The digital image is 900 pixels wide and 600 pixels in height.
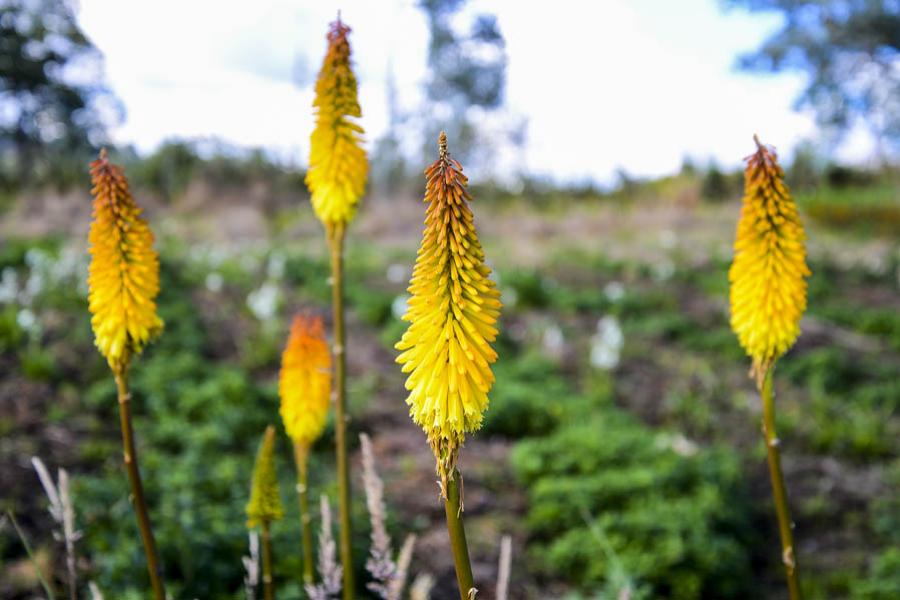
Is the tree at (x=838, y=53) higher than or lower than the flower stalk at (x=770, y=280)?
higher

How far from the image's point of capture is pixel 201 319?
8.71 meters

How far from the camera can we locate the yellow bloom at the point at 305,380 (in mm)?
2553

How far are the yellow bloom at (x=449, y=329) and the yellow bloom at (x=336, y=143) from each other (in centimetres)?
113

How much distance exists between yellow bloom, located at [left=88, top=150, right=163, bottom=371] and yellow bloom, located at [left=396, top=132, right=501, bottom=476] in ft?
3.26

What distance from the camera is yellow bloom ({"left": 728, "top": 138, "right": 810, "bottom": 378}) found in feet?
6.99

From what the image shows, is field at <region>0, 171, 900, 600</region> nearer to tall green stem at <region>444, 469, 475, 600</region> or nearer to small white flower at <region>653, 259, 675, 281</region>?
small white flower at <region>653, 259, 675, 281</region>

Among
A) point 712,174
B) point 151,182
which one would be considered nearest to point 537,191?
point 712,174

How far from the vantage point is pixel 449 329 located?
56.5 inches

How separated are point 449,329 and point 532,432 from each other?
5486 mm

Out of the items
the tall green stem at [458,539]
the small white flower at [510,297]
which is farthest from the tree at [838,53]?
the tall green stem at [458,539]

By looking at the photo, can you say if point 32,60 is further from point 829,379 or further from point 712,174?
point 829,379

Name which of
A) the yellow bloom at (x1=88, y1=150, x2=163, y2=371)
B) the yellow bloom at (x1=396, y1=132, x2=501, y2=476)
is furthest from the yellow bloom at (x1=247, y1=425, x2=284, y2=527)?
the yellow bloom at (x1=396, y1=132, x2=501, y2=476)

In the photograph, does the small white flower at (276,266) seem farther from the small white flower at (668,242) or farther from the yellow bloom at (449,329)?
the yellow bloom at (449,329)

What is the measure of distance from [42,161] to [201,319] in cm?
2279
